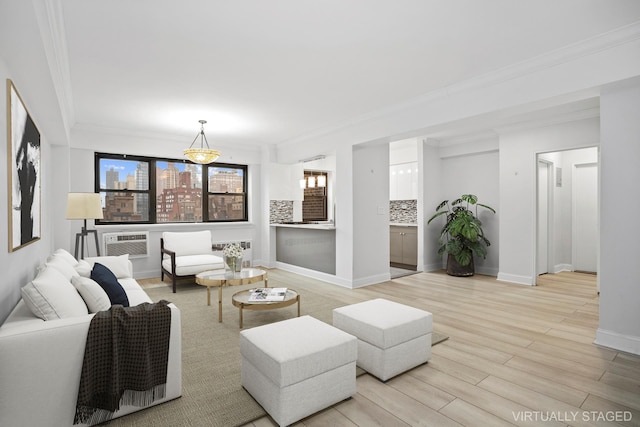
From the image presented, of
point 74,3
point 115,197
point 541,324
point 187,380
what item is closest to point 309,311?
point 187,380

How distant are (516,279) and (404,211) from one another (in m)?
2.96

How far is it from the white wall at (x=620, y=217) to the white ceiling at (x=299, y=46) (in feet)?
2.29

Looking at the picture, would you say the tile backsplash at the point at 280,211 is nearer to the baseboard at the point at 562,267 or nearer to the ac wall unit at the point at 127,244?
the ac wall unit at the point at 127,244

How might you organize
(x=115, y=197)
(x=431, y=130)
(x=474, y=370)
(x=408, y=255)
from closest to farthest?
(x=474, y=370)
(x=431, y=130)
(x=115, y=197)
(x=408, y=255)

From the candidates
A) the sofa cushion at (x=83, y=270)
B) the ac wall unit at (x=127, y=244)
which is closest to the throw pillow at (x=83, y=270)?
the sofa cushion at (x=83, y=270)

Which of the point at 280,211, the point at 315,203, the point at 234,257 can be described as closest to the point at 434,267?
the point at 280,211

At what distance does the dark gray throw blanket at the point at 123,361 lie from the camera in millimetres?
1886

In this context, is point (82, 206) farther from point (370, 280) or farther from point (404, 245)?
point (404, 245)

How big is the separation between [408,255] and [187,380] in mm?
5405

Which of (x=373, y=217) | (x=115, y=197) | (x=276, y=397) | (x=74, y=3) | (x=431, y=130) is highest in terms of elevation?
(x=74, y=3)

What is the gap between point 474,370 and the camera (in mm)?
2582

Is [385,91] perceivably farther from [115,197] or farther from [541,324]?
[115,197]

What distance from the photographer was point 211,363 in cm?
272

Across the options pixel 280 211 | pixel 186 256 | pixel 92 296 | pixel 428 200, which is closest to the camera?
pixel 92 296
